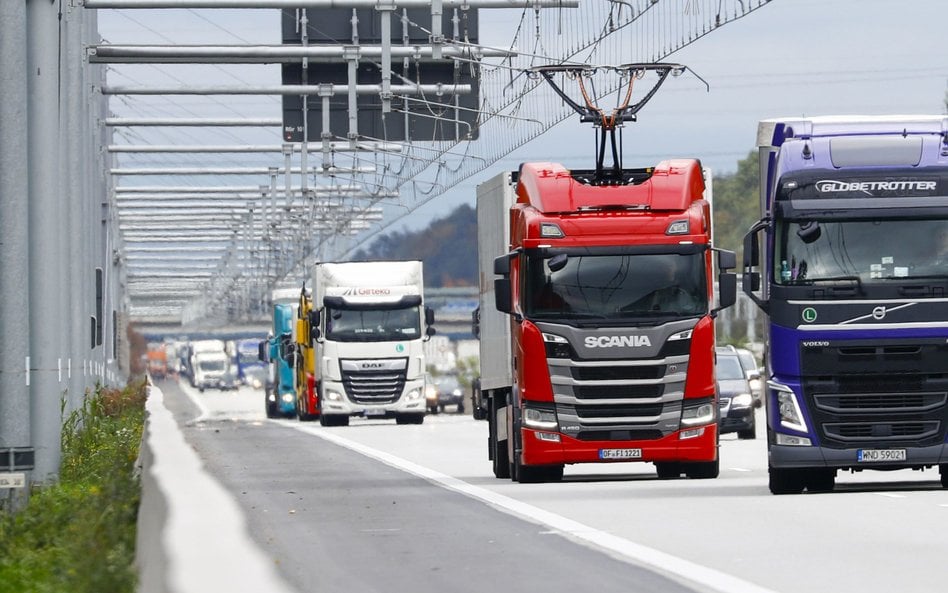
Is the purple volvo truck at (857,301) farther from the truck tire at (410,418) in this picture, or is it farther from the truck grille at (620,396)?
the truck tire at (410,418)

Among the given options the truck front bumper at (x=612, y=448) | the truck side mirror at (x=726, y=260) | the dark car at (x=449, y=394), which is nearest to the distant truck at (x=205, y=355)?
the dark car at (x=449, y=394)

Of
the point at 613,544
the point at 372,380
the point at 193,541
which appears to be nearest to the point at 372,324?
the point at 372,380

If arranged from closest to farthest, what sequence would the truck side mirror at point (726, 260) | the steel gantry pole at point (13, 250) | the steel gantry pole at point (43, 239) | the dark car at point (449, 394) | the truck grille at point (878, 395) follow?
the steel gantry pole at point (13, 250), the truck grille at point (878, 395), the steel gantry pole at point (43, 239), the truck side mirror at point (726, 260), the dark car at point (449, 394)

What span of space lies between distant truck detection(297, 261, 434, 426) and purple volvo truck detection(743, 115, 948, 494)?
29.5m

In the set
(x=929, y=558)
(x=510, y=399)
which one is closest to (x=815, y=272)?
(x=510, y=399)

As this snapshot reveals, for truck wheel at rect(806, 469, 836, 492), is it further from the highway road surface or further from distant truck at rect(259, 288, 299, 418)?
distant truck at rect(259, 288, 299, 418)

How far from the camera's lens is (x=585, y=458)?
2228 centimetres

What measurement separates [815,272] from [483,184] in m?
6.95

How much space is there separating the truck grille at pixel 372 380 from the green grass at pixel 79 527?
24.9 m

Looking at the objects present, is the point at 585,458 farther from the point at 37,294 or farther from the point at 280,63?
the point at 280,63

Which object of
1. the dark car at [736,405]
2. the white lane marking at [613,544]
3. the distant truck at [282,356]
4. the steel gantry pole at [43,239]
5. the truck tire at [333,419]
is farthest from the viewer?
the distant truck at [282,356]

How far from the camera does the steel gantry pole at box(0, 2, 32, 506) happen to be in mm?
18203

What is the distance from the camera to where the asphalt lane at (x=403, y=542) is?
485 inches

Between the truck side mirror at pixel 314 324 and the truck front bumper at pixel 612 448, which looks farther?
the truck side mirror at pixel 314 324
